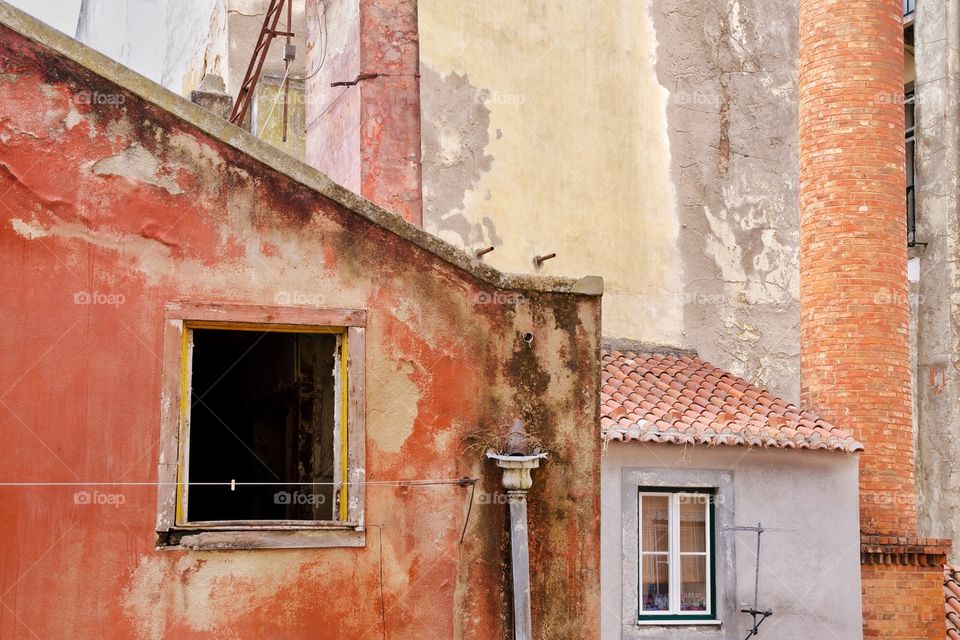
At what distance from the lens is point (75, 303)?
8148mm

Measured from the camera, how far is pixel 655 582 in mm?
13844

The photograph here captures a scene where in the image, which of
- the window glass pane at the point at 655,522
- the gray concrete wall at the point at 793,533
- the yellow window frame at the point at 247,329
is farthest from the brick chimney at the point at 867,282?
the yellow window frame at the point at 247,329

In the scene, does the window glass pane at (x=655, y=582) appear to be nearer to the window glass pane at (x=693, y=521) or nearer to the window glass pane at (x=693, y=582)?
the window glass pane at (x=693, y=582)

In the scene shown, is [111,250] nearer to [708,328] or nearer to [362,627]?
[362,627]

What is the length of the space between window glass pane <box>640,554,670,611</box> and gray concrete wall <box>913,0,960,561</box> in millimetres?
7214

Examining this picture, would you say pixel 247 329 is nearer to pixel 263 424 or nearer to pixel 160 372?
pixel 160 372

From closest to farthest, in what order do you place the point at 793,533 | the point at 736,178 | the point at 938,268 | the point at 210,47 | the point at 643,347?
the point at 793,533 → the point at 643,347 → the point at 736,178 → the point at 938,268 → the point at 210,47

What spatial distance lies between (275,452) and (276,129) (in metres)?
7.02

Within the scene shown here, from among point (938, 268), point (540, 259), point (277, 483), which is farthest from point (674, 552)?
point (938, 268)

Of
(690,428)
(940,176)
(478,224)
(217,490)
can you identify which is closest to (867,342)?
(690,428)

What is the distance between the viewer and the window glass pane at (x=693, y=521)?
1401 cm

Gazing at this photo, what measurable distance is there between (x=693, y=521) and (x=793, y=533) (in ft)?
3.89

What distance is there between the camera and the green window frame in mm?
13797

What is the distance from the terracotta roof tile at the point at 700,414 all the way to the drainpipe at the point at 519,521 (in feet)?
15.0
